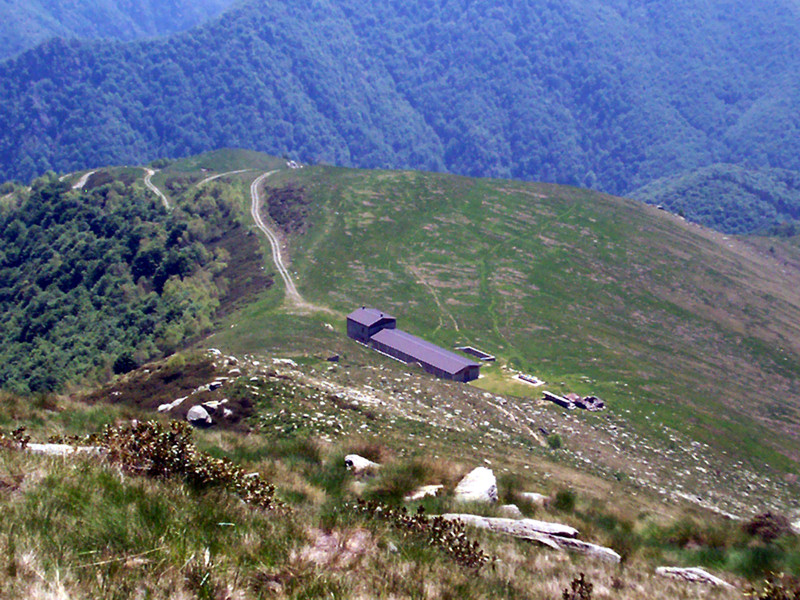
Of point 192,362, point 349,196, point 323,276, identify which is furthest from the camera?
point 349,196

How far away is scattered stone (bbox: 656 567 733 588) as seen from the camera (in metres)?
10.5

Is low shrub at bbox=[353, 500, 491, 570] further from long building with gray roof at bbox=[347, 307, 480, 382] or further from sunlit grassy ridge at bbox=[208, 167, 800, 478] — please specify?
sunlit grassy ridge at bbox=[208, 167, 800, 478]

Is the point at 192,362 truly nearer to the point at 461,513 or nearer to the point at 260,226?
the point at 461,513

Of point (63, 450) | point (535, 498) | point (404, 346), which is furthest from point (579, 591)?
point (404, 346)

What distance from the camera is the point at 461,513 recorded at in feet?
38.5

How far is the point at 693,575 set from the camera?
418 inches

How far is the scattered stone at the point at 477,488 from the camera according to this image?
42.7 feet

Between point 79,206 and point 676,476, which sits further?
point 79,206

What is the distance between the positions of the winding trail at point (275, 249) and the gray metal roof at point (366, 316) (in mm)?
7984

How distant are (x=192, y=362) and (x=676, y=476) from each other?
32170 mm

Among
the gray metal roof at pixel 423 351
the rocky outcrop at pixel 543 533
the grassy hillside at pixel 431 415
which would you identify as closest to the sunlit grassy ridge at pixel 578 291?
the grassy hillside at pixel 431 415

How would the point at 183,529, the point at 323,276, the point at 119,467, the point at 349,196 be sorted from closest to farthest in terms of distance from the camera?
1. the point at 183,529
2. the point at 119,467
3. the point at 323,276
4. the point at 349,196

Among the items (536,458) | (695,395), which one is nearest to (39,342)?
(536,458)

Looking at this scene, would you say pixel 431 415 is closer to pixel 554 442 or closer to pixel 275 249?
pixel 554 442
